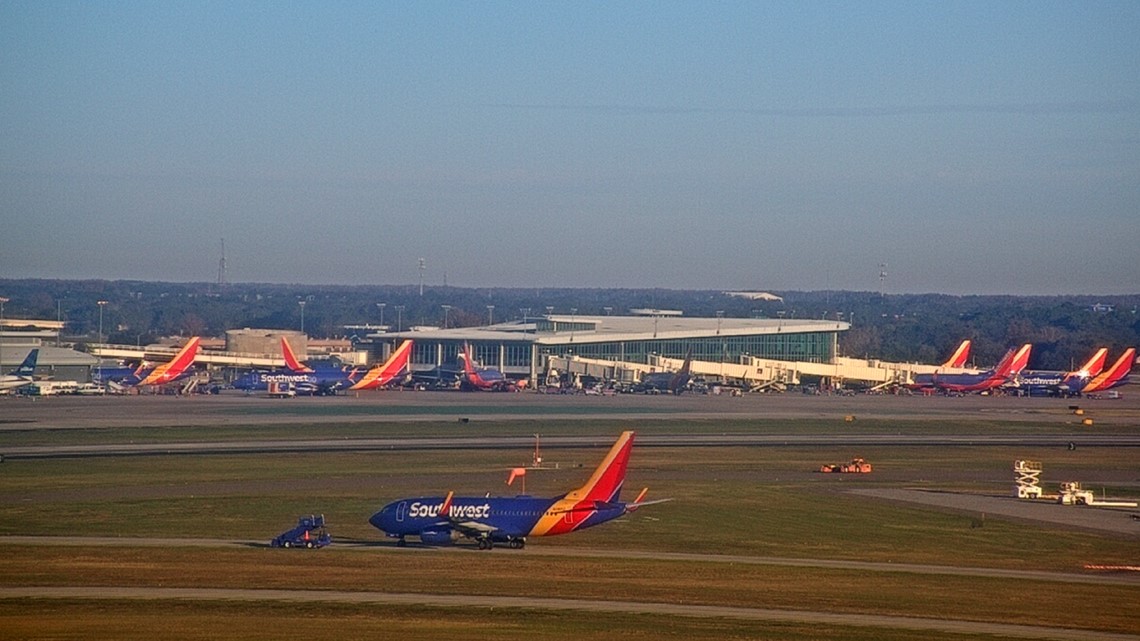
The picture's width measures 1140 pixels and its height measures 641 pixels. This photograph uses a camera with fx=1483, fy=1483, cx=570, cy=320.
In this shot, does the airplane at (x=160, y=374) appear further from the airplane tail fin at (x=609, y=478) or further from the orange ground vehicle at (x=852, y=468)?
the airplane tail fin at (x=609, y=478)

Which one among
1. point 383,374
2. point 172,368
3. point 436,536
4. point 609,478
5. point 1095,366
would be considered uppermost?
point 1095,366

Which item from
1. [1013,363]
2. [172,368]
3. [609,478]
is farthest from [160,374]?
[609,478]

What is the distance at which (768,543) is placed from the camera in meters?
64.1

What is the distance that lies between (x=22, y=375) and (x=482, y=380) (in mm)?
52138

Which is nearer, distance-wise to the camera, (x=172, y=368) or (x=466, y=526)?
(x=466, y=526)

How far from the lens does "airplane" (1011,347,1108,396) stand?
182 meters

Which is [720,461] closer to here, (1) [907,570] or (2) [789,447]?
(2) [789,447]

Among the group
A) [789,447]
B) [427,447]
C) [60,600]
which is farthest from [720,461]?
[60,600]

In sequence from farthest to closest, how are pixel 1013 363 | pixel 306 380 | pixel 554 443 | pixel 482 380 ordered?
1. pixel 1013 363
2. pixel 482 380
3. pixel 306 380
4. pixel 554 443

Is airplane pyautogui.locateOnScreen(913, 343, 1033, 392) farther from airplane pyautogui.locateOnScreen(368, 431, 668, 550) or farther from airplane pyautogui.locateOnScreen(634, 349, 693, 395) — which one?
airplane pyautogui.locateOnScreen(368, 431, 668, 550)

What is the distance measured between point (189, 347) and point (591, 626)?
132 m

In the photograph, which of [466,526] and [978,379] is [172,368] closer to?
[978,379]

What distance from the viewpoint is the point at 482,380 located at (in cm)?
17825

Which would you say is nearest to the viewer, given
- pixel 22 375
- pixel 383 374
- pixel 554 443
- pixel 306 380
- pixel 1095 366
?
pixel 554 443
